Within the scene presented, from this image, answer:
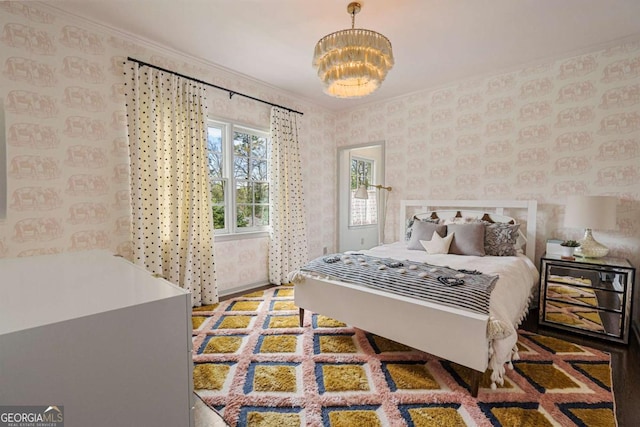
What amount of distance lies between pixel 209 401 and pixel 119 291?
1110 millimetres

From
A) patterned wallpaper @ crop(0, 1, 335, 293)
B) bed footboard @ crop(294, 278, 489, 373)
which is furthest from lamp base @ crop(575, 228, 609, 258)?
patterned wallpaper @ crop(0, 1, 335, 293)

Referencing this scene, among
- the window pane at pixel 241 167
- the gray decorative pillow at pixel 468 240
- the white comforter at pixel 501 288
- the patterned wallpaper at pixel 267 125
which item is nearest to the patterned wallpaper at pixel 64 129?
the patterned wallpaper at pixel 267 125

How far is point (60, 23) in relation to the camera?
7.75 ft

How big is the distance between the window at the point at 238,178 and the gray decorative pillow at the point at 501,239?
106 inches

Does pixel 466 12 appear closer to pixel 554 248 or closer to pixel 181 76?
pixel 554 248

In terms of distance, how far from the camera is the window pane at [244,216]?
3742 mm

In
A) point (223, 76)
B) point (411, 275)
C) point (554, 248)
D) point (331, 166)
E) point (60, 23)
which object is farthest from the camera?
point (331, 166)

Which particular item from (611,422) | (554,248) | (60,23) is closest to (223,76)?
(60,23)

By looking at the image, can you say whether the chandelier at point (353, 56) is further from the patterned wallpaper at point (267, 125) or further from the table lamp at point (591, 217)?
the table lamp at point (591, 217)

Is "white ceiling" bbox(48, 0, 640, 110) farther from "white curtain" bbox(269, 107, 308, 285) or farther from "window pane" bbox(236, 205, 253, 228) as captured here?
"window pane" bbox(236, 205, 253, 228)

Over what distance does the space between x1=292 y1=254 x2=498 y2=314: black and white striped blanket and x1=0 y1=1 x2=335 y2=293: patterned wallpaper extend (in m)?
1.90

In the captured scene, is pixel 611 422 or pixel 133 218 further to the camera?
pixel 133 218

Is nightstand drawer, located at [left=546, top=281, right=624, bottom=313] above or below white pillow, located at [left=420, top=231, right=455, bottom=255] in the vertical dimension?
below

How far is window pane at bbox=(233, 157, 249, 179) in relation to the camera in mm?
3674
